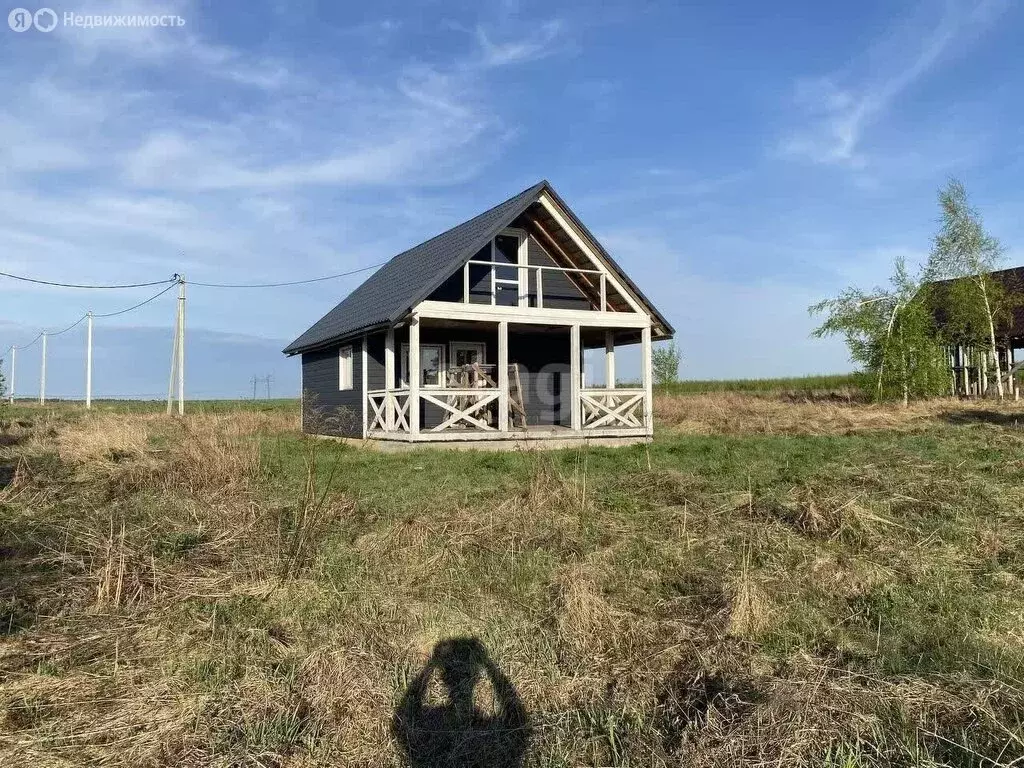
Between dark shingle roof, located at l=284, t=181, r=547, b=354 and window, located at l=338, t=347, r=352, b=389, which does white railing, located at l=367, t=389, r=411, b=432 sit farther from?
window, located at l=338, t=347, r=352, b=389

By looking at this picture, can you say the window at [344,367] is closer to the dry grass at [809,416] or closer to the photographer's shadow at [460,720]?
the dry grass at [809,416]

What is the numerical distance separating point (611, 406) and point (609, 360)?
1.45 m

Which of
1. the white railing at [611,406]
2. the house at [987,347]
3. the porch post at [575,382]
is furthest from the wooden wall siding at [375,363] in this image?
the house at [987,347]

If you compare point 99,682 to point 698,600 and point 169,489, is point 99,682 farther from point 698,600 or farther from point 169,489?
point 169,489

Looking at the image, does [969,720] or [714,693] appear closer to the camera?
[969,720]

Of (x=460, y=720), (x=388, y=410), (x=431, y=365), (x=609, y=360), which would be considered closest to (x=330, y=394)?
(x=431, y=365)

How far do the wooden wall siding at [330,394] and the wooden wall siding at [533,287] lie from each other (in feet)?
8.05

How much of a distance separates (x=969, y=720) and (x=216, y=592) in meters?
4.57

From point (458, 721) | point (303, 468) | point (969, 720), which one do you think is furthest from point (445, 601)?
point (303, 468)

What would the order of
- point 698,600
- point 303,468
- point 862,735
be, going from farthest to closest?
point 303,468, point 698,600, point 862,735

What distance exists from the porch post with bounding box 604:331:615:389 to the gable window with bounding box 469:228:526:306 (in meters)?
2.47

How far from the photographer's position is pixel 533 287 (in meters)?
16.3

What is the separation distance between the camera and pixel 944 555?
6004 mm

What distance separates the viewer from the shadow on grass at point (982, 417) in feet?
56.1
